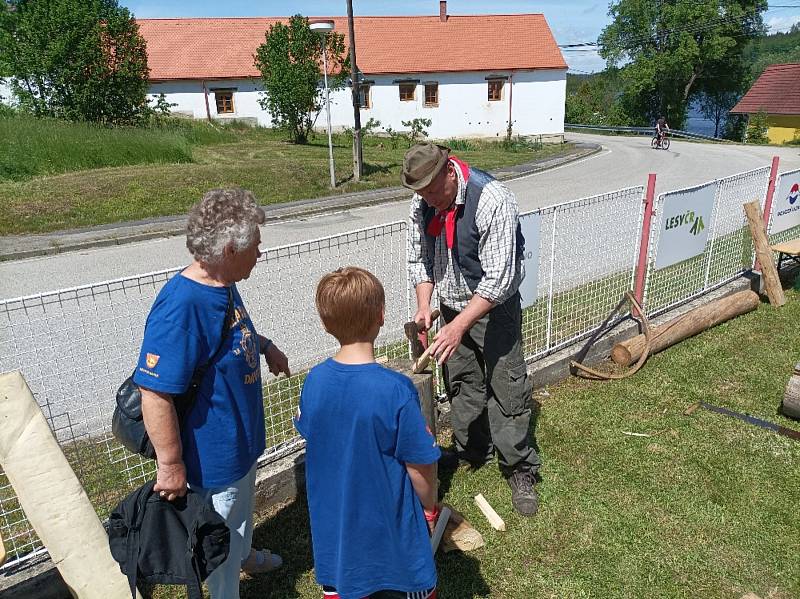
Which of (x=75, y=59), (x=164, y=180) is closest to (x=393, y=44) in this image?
(x=75, y=59)

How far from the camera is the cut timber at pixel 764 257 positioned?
683 centimetres

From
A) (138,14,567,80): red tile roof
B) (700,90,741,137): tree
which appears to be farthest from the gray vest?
(700,90,741,137): tree

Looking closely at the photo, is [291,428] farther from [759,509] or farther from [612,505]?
[759,509]

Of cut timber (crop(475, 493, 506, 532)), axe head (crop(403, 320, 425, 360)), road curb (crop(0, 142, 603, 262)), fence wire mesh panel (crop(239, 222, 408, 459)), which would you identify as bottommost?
road curb (crop(0, 142, 603, 262))

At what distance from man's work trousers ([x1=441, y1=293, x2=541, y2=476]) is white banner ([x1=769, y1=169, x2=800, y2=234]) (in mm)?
5987

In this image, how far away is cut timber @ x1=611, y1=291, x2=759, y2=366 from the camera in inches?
210

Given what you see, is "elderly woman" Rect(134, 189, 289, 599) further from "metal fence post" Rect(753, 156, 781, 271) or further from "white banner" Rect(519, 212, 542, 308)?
"metal fence post" Rect(753, 156, 781, 271)

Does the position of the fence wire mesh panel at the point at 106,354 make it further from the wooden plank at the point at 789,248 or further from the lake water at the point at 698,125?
the lake water at the point at 698,125

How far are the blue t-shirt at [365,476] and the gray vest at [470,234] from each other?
1329mm

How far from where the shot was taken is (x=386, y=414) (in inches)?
75.5

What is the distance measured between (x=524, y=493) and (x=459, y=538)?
0.58 m

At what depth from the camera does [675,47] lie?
46.3 m

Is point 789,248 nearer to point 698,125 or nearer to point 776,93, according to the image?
point 776,93

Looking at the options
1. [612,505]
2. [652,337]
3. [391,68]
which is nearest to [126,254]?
[652,337]
